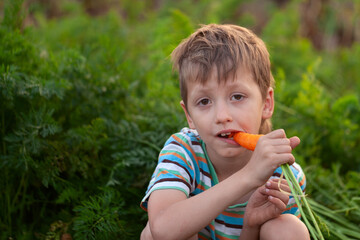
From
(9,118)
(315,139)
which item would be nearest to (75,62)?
(9,118)

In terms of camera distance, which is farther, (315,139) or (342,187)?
(315,139)

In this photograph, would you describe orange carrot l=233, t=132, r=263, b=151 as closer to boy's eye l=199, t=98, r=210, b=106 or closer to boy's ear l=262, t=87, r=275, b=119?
boy's eye l=199, t=98, r=210, b=106

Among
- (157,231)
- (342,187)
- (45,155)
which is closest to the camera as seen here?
(157,231)

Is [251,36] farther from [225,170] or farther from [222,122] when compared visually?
[225,170]

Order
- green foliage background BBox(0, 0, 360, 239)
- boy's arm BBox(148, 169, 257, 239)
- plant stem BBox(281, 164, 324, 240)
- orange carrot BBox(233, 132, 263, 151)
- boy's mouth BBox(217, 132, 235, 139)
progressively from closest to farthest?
plant stem BBox(281, 164, 324, 240) < boy's arm BBox(148, 169, 257, 239) < orange carrot BBox(233, 132, 263, 151) < boy's mouth BBox(217, 132, 235, 139) < green foliage background BBox(0, 0, 360, 239)

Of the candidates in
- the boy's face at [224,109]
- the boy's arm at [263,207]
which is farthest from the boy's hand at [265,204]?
the boy's face at [224,109]

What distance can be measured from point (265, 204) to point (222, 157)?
0.32 meters

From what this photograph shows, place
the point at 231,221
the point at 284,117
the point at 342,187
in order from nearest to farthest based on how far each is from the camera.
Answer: the point at 231,221
the point at 342,187
the point at 284,117

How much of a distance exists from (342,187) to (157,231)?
1.67 meters

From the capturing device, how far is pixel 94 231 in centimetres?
203

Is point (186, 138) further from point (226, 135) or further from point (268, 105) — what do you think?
point (268, 105)

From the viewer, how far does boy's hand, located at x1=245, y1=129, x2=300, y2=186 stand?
1513 millimetres

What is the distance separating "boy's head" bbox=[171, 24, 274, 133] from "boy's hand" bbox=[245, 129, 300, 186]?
41 cm

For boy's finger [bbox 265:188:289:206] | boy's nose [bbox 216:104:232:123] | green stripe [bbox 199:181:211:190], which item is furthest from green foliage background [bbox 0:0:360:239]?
boy's nose [bbox 216:104:232:123]
